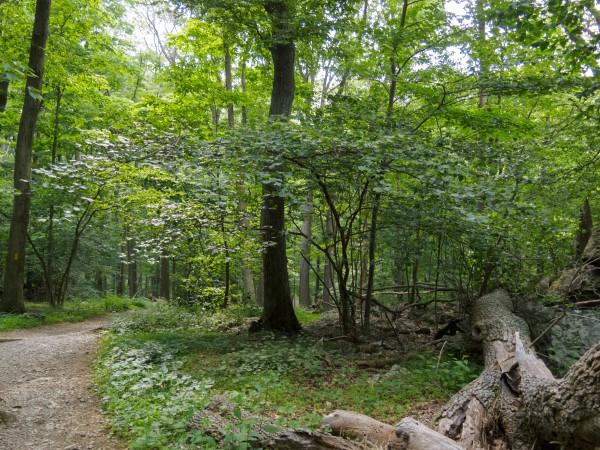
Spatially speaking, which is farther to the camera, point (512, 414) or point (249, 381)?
point (249, 381)

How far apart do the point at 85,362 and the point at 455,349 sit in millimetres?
7142

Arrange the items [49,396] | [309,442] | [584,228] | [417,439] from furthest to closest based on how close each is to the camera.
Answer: [584,228] → [49,396] → [309,442] → [417,439]

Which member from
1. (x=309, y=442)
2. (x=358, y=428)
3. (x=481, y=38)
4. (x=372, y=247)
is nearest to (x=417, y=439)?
(x=358, y=428)

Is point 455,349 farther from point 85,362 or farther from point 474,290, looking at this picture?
point 85,362

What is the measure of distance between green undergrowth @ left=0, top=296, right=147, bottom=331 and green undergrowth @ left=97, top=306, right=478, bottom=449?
4457 millimetres

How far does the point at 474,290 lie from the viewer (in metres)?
8.83

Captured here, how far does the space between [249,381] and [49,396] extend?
119 inches

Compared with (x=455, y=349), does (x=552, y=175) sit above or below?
above

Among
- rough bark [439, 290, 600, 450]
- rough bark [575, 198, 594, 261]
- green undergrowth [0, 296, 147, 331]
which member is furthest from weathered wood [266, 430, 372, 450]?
green undergrowth [0, 296, 147, 331]

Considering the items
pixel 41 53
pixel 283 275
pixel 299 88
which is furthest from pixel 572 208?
pixel 41 53

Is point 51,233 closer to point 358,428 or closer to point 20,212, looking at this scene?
point 20,212

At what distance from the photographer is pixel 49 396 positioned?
6.40 m

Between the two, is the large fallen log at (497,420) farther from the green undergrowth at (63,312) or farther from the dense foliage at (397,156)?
the green undergrowth at (63,312)

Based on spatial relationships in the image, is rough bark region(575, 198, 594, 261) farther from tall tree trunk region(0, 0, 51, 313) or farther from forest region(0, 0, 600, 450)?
tall tree trunk region(0, 0, 51, 313)
